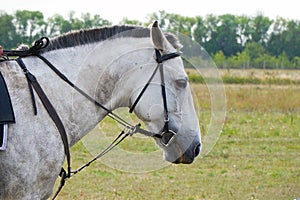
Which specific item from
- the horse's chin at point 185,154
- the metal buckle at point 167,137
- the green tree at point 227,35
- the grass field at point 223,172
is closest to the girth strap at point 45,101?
the metal buckle at point 167,137

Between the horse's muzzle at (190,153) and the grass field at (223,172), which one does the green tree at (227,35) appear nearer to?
the grass field at (223,172)

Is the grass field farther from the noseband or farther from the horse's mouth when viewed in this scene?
the noseband

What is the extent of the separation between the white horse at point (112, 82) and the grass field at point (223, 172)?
1.31 metres

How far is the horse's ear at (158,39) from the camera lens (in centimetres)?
490

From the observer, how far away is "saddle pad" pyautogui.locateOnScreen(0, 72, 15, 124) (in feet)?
14.6

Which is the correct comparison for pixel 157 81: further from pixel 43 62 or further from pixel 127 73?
pixel 43 62

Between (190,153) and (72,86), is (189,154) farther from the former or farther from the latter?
(72,86)

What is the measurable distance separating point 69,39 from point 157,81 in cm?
80

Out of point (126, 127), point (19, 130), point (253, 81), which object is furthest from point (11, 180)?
point (253, 81)

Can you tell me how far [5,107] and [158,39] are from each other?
132 cm

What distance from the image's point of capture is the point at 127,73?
5.05 m

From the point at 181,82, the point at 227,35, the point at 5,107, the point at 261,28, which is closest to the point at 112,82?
the point at 181,82

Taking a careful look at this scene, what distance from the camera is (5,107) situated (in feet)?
14.7

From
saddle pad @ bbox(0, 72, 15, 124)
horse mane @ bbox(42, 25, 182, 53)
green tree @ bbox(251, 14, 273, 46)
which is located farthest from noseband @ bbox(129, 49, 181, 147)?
green tree @ bbox(251, 14, 273, 46)
